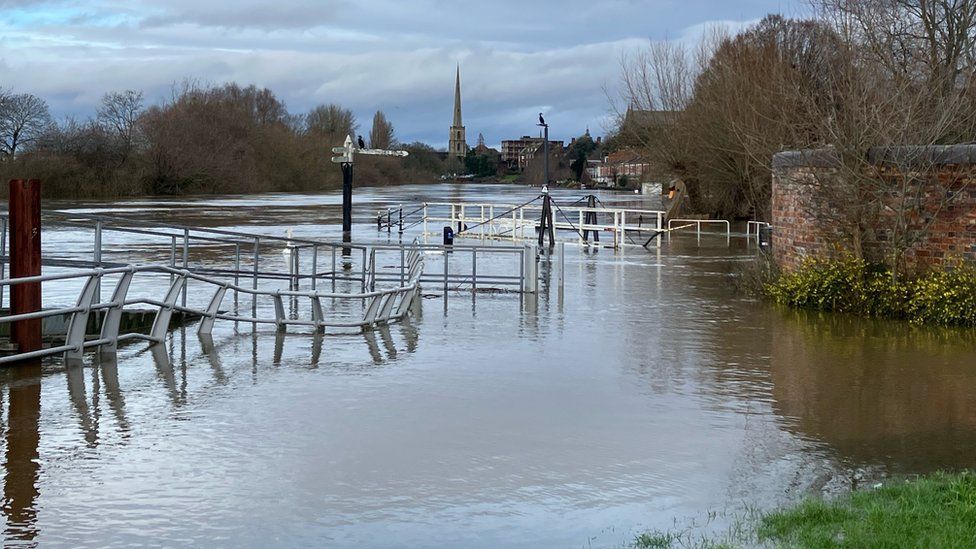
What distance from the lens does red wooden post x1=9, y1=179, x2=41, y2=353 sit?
12.0 m

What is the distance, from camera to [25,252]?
1231cm

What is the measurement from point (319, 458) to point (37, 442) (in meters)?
2.16

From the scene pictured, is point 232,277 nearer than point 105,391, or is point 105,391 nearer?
point 105,391

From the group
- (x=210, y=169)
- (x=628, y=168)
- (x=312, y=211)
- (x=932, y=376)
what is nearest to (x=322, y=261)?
(x=932, y=376)

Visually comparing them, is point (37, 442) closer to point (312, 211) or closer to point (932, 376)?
point (932, 376)

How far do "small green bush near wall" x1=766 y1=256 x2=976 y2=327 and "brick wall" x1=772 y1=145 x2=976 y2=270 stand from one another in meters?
0.24

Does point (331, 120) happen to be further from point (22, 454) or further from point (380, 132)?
point (22, 454)

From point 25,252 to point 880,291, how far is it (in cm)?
1115

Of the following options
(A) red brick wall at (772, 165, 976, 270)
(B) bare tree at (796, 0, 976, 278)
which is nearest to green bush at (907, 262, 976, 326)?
(A) red brick wall at (772, 165, 976, 270)

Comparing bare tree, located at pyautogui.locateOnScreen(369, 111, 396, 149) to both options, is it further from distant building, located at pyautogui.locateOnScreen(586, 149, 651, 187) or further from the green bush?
the green bush

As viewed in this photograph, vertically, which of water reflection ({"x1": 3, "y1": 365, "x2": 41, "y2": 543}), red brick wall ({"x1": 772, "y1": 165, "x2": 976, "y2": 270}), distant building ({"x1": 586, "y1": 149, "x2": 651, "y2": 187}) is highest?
distant building ({"x1": 586, "y1": 149, "x2": 651, "y2": 187})

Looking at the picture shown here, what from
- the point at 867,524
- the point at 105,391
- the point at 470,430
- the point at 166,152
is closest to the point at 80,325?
the point at 105,391

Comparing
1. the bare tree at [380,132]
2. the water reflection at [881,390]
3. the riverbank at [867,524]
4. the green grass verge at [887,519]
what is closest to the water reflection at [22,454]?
the riverbank at [867,524]

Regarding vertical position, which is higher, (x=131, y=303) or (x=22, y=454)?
(x=131, y=303)
